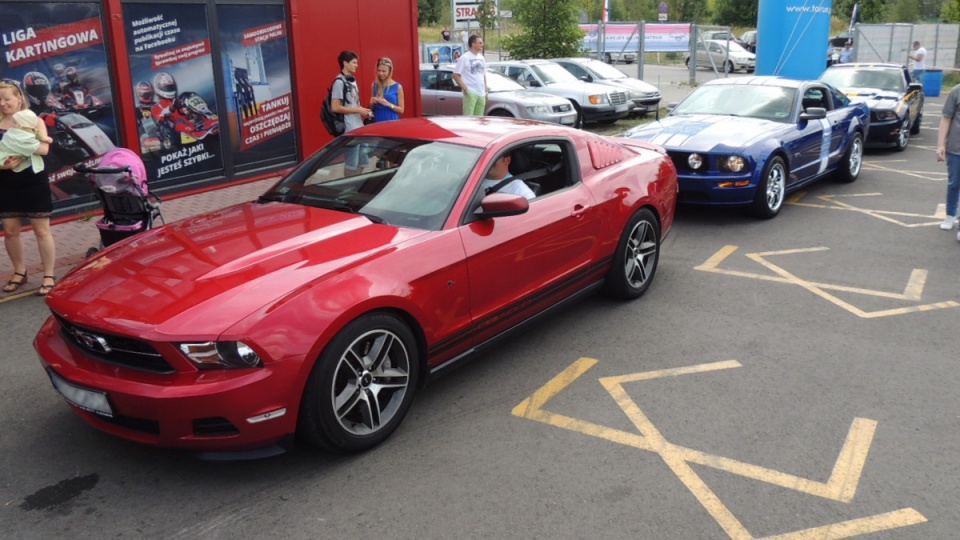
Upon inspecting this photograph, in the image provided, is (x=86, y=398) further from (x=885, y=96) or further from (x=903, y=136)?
(x=903, y=136)

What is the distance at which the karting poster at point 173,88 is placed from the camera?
9.88 meters

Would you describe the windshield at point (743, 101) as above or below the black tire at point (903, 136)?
A: above

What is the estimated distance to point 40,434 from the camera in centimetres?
417

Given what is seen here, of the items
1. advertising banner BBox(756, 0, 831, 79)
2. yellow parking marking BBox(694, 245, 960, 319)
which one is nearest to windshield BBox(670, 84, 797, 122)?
yellow parking marking BBox(694, 245, 960, 319)

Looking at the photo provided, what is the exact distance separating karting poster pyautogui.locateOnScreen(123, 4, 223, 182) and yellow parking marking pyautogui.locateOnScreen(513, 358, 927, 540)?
24.3ft

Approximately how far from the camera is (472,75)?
12.3 meters

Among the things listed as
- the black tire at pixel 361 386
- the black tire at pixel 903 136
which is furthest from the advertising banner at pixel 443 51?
the black tire at pixel 361 386

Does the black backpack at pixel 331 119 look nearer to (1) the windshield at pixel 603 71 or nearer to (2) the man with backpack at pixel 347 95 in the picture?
(2) the man with backpack at pixel 347 95

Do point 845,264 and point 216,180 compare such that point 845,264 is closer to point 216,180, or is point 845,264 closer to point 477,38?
point 477,38

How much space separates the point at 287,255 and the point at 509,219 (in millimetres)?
1415

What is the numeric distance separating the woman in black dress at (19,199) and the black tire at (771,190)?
6848 millimetres

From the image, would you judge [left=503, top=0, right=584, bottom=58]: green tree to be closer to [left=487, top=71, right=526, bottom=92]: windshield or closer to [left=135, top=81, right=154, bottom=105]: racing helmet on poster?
[left=487, top=71, right=526, bottom=92]: windshield

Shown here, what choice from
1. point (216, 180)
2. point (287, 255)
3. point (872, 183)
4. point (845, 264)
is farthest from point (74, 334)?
point (872, 183)

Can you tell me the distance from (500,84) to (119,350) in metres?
13.3
